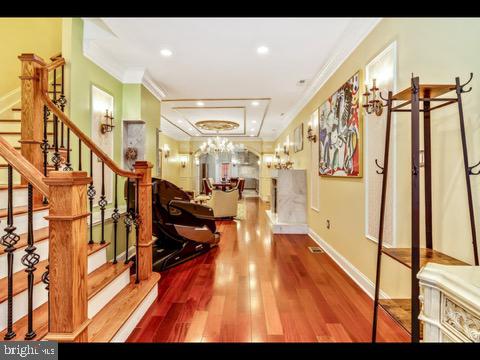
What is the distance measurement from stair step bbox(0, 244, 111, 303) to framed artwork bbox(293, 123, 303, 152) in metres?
4.81

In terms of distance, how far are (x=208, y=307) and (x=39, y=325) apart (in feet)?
4.40

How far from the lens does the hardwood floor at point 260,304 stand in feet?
6.62

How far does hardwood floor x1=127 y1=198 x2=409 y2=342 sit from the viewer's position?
6.62 feet

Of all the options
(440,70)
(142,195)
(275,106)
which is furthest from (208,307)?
(275,106)

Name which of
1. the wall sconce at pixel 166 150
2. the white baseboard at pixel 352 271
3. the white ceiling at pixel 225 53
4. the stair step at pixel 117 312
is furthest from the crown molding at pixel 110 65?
the wall sconce at pixel 166 150

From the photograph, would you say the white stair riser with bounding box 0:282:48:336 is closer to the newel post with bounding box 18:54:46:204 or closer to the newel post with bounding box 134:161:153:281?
the newel post with bounding box 134:161:153:281

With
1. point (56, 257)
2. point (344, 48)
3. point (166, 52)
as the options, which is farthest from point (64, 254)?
point (344, 48)

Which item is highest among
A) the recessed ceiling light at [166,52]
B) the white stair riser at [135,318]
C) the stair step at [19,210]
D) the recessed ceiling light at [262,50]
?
the recessed ceiling light at [166,52]

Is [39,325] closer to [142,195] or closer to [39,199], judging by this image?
[142,195]

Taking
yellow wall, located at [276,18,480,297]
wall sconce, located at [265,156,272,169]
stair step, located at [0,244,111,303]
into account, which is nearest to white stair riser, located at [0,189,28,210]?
stair step, located at [0,244,111,303]

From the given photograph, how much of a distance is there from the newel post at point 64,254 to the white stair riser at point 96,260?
3.58 ft

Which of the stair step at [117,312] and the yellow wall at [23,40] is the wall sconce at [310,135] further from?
the yellow wall at [23,40]

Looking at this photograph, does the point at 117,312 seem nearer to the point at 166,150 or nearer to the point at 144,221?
the point at 144,221

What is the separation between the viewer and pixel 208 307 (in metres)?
2.43
